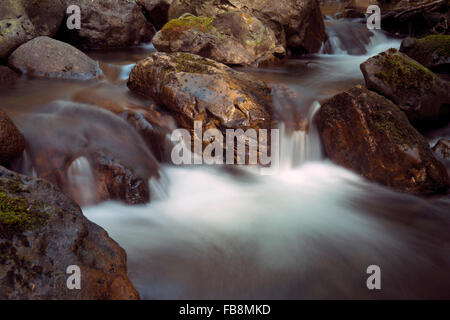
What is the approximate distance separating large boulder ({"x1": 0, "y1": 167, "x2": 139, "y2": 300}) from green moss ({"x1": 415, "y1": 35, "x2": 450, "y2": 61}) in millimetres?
7813

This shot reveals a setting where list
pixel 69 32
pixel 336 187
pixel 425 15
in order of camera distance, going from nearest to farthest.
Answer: pixel 336 187 < pixel 69 32 < pixel 425 15

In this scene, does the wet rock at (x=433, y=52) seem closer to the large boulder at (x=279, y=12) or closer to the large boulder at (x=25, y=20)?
the large boulder at (x=279, y=12)

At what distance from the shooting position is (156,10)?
1094 centimetres

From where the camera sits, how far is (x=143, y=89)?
5492 millimetres

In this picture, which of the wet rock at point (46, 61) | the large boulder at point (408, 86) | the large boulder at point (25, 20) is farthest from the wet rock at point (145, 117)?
the large boulder at point (408, 86)

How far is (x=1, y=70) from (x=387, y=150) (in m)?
6.87

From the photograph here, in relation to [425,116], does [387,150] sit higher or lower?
lower

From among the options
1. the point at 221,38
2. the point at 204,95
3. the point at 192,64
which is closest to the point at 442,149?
the point at 204,95

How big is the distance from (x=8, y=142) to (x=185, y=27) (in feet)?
16.7

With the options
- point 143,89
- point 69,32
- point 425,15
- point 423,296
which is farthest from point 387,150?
point 425,15

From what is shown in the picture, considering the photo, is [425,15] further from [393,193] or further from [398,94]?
[393,193]

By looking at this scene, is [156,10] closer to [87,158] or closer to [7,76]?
[7,76]

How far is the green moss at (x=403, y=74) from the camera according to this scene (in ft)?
17.9

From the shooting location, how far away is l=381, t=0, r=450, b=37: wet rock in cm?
1058
